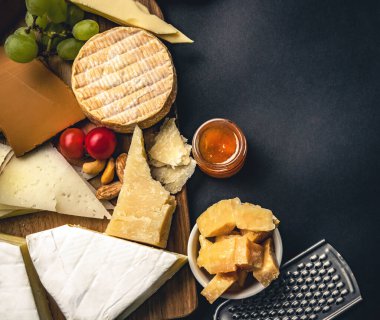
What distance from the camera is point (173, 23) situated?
2025 millimetres

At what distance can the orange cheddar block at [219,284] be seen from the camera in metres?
1.70

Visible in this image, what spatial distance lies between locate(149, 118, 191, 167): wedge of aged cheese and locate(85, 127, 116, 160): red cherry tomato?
0.45 feet

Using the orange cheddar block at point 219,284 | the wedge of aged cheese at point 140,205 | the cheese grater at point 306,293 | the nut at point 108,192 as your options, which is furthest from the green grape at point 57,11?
the cheese grater at point 306,293

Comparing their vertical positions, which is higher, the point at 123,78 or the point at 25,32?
the point at 25,32

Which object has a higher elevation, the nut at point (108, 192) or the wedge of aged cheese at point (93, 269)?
the nut at point (108, 192)

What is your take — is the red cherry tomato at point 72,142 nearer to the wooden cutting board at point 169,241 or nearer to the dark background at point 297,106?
the wooden cutting board at point 169,241

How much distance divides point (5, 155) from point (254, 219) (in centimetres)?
85

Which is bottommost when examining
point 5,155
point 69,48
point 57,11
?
point 5,155

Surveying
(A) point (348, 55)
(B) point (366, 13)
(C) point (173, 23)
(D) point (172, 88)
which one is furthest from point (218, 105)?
(B) point (366, 13)

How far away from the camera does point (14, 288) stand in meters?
1.80

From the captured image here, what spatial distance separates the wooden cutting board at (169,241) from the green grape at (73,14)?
222mm

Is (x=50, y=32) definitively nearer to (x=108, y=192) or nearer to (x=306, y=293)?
(x=108, y=192)

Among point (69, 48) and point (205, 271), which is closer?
point (205, 271)

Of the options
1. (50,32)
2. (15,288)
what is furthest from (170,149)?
(15,288)
